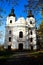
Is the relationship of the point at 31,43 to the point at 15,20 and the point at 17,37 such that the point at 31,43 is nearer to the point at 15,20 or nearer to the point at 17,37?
the point at 17,37

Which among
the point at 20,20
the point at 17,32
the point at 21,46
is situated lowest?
the point at 21,46

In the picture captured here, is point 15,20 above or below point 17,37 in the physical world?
above

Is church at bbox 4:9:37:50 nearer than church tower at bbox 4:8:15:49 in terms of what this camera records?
Yes

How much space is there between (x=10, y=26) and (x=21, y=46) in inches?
293

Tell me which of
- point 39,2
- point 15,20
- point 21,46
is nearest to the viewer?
point 39,2

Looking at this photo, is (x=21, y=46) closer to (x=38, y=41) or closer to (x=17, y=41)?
(x=17, y=41)

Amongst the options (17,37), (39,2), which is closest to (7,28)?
(17,37)

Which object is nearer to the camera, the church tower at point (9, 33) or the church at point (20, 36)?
the church at point (20, 36)

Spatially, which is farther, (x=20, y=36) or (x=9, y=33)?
(x=9, y=33)

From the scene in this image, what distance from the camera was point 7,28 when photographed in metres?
53.7

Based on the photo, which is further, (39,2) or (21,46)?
(21,46)

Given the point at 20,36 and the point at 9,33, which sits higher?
the point at 9,33

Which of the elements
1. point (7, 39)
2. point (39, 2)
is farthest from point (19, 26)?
point (39, 2)

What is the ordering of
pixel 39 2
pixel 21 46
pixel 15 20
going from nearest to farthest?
pixel 39 2, pixel 21 46, pixel 15 20
